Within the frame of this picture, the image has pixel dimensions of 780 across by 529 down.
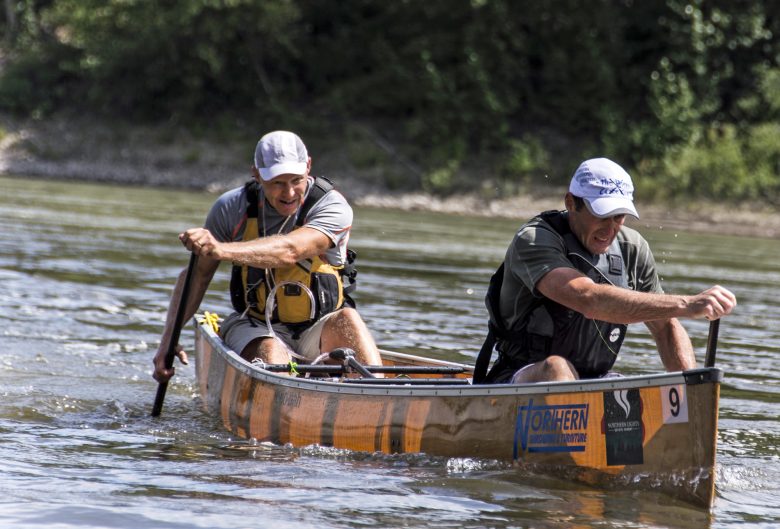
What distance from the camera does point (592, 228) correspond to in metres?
5.95

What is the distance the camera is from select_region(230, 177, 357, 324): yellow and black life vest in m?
7.18

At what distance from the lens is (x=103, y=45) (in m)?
38.5

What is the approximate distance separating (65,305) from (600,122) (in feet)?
76.8

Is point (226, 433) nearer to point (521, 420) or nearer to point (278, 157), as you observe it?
point (278, 157)

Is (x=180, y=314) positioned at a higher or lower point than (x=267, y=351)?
→ higher

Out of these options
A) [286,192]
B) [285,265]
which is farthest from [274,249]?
[286,192]

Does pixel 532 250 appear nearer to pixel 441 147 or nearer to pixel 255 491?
pixel 255 491

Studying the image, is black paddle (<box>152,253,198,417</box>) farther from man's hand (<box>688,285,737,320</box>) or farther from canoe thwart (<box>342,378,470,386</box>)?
man's hand (<box>688,285,737,320</box>)

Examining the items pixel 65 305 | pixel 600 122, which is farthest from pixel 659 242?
pixel 65 305

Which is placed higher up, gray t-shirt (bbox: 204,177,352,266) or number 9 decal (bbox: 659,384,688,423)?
gray t-shirt (bbox: 204,177,352,266)

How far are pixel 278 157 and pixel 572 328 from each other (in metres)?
1.89

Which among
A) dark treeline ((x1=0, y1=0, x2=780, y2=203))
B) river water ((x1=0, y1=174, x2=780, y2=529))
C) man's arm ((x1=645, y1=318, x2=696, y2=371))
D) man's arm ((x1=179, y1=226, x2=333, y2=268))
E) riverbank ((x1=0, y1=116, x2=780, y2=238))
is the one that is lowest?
river water ((x1=0, y1=174, x2=780, y2=529))

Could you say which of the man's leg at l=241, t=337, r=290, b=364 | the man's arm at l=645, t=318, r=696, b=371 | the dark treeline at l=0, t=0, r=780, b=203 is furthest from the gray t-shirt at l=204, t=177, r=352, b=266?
the dark treeline at l=0, t=0, r=780, b=203

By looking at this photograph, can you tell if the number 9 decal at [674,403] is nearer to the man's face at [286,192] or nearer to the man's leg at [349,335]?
the man's leg at [349,335]
